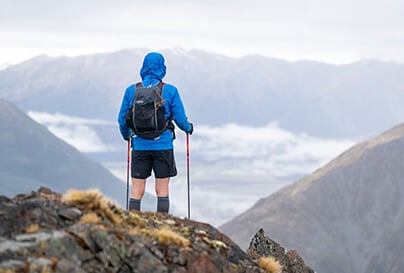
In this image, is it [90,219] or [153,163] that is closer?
[90,219]

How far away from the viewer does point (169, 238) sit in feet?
43.7

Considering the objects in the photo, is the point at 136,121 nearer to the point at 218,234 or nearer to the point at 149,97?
the point at 149,97

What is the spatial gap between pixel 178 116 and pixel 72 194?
4040 millimetres

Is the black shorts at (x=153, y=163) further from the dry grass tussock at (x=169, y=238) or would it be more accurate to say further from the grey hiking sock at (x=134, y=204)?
the dry grass tussock at (x=169, y=238)

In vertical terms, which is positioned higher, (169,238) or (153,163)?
(153,163)

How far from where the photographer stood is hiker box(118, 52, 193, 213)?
16.6 meters

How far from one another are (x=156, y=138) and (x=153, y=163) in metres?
0.81

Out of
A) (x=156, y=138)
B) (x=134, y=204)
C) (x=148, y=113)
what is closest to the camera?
(x=148, y=113)

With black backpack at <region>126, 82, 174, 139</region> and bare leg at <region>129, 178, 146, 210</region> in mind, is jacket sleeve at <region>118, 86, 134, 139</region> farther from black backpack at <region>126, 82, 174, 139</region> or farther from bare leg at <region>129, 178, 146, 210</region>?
bare leg at <region>129, 178, 146, 210</region>

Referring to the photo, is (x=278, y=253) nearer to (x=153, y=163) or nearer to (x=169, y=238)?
(x=153, y=163)

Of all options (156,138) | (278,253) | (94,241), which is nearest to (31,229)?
(94,241)

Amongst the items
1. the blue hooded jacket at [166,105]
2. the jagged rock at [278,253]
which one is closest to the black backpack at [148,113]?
the blue hooded jacket at [166,105]

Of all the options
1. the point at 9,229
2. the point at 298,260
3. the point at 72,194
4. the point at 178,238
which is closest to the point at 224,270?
the point at 178,238

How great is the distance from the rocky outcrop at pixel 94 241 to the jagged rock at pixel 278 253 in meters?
7.00
